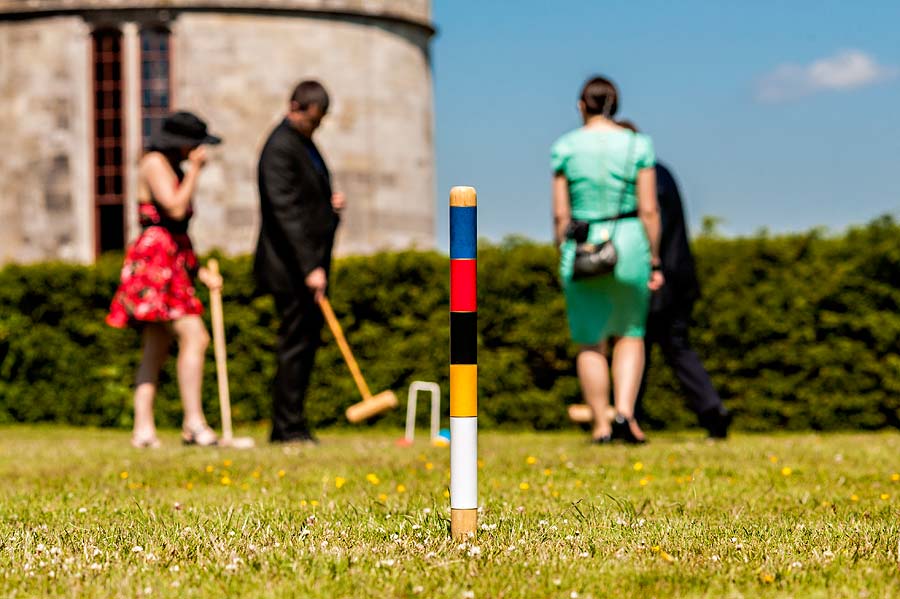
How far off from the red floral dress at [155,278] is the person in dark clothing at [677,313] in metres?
2.85

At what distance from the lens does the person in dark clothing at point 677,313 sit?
27.8ft

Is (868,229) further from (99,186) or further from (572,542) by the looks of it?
(99,186)

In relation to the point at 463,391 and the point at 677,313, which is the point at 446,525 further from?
the point at 677,313

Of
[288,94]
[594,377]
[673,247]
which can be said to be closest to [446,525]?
[594,377]

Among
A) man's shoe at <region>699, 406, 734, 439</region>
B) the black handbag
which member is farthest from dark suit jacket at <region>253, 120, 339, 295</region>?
man's shoe at <region>699, 406, 734, 439</region>

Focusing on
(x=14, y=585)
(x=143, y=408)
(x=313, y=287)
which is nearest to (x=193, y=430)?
(x=143, y=408)

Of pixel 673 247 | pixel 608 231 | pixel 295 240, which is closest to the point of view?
pixel 608 231

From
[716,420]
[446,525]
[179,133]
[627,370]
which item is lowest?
[716,420]

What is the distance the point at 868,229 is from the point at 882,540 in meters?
7.40

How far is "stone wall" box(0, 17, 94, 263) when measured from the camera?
64.0 ft

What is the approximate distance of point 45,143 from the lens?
19.7 metres

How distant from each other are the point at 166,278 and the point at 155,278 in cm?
6

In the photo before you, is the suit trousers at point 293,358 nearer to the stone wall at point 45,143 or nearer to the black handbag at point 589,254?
the black handbag at point 589,254

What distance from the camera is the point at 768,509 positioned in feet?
16.1
